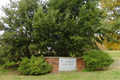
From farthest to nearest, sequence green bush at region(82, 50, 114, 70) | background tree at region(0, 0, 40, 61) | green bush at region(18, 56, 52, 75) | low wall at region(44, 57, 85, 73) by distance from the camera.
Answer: low wall at region(44, 57, 85, 73) → background tree at region(0, 0, 40, 61) → green bush at region(82, 50, 114, 70) → green bush at region(18, 56, 52, 75)

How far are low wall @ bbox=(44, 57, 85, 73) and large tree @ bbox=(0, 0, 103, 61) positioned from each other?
72 centimetres

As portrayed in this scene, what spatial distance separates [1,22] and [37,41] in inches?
120

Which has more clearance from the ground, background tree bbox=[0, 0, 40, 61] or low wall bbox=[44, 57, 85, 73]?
background tree bbox=[0, 0, 40, 61]

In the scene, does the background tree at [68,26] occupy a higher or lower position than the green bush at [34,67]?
higher

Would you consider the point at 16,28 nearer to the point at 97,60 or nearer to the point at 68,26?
the point at 68,26

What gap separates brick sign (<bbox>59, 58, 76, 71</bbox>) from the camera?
9930 mm

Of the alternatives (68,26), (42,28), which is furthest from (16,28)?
(68,26)

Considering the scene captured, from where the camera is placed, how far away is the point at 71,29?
9789mm

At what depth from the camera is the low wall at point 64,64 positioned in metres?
9.88

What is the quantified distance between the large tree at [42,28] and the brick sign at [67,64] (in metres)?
0.67

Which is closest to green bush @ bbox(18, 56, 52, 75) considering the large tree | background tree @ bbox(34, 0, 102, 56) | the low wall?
the low wall

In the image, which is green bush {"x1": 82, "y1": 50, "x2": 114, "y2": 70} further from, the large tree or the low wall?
the low wall

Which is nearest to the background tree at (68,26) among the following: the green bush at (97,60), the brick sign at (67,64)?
the brick sign at (67,64)

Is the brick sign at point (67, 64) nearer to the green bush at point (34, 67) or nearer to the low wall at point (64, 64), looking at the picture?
the low wall at point (64, 64)
